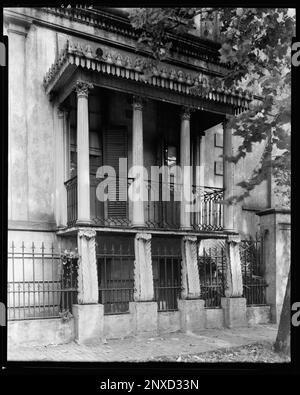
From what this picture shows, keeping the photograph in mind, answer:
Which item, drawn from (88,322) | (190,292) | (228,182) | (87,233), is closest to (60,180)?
(87,233)

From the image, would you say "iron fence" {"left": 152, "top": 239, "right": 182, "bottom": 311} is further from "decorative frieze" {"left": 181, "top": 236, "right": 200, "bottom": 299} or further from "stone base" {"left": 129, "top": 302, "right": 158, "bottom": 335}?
"stone base" {"left": 129, "top": 302, "right": 158, "bottom": 335}

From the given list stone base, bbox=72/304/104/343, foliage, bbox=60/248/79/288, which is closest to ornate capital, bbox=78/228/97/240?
A: foliage, bbox=60/248/79/288

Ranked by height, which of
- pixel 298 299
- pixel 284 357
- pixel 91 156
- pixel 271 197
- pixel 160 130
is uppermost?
pixel 160 130

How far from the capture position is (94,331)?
835cm

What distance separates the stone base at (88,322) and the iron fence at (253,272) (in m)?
4.05

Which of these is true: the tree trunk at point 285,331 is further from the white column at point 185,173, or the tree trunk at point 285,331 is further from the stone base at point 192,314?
the white column at point 185,173

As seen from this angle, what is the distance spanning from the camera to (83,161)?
8719 millimetres

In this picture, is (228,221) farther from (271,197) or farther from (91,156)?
(91,156)

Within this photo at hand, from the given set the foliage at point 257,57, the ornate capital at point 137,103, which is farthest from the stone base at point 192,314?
the ornate capital at point 137,103

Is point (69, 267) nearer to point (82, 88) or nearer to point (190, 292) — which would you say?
point (190, 292)

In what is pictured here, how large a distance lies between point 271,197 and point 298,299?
704cm

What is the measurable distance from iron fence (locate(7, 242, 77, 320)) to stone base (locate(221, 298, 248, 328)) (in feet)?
11.9

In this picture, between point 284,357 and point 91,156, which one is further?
point 91,156
